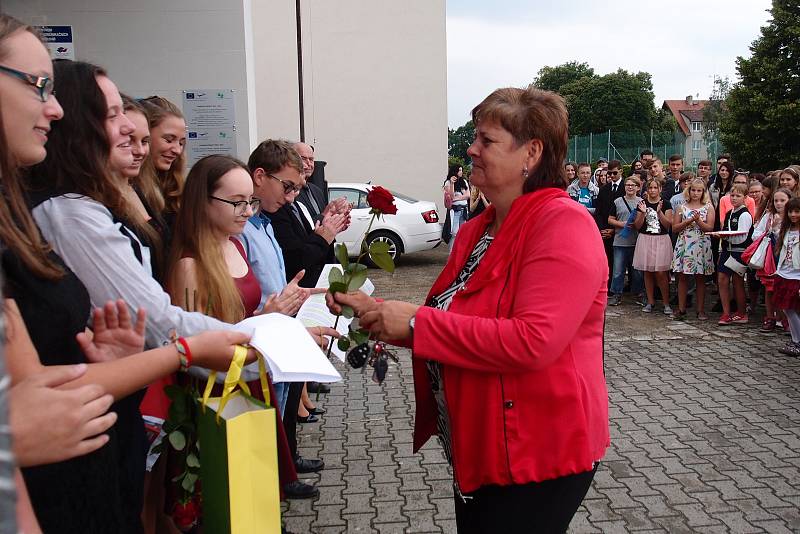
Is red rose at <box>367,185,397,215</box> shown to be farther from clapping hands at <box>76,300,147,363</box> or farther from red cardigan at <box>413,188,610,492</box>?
clapping hands at <box>76,300,147,363</box>

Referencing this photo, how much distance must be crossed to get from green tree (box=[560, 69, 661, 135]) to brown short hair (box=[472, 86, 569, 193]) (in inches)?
2892

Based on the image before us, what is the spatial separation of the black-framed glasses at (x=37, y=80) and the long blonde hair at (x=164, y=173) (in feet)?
5.62

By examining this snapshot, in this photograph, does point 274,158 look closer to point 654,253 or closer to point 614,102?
point 654,253

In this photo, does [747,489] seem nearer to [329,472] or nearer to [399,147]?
[329,472]

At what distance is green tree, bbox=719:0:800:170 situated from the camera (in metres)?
30.7

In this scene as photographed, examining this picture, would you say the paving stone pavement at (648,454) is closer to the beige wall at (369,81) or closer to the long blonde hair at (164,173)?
the long blonde hair at (164,173)

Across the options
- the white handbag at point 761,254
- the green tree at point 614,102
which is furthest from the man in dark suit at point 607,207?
the green tree at point 614,102

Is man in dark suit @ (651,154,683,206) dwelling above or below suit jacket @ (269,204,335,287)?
above

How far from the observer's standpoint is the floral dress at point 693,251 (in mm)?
9172

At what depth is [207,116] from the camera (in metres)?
6.80

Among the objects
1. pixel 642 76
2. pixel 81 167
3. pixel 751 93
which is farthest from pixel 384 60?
pixel 642 76

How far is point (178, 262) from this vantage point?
2.79 meters

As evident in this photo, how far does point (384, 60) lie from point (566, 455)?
61.6ft

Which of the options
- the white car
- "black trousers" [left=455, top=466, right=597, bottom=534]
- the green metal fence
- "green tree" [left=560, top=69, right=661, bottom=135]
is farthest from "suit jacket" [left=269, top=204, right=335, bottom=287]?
"green tree" [left=560, top=69, right=661, bottom=135]
